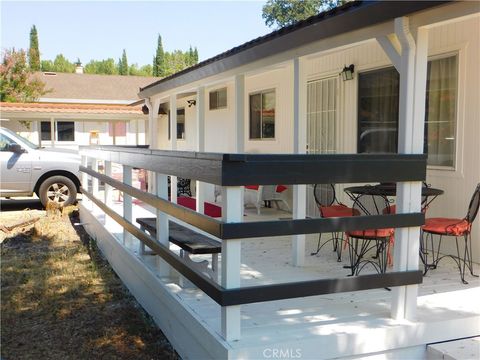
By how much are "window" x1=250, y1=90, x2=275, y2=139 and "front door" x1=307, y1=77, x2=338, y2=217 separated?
4.46 feet

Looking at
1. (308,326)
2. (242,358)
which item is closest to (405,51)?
(308,326)

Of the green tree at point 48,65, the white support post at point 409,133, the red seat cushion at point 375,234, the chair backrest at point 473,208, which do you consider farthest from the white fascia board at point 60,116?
the green tree at point 48,65

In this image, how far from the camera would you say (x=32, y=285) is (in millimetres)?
6094

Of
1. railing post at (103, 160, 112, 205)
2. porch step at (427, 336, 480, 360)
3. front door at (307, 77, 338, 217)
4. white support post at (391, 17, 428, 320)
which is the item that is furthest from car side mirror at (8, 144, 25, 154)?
porch step at (427, 336, 480, 360)

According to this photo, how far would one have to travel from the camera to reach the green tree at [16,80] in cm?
2748

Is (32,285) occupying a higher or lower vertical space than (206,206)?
lower

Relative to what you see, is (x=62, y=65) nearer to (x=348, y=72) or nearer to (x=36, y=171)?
(x=36, y=171)

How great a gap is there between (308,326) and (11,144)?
10.1m

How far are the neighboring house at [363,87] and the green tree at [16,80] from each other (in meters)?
20.5

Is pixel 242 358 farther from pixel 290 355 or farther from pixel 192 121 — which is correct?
pixel 192 121

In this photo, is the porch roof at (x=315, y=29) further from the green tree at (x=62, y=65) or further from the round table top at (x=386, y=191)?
the green tree at (x=62, y=65)

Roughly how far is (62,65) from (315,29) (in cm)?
6709

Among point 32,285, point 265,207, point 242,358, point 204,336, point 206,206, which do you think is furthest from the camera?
point 265,207

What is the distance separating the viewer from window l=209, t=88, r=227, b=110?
12.5 meters
